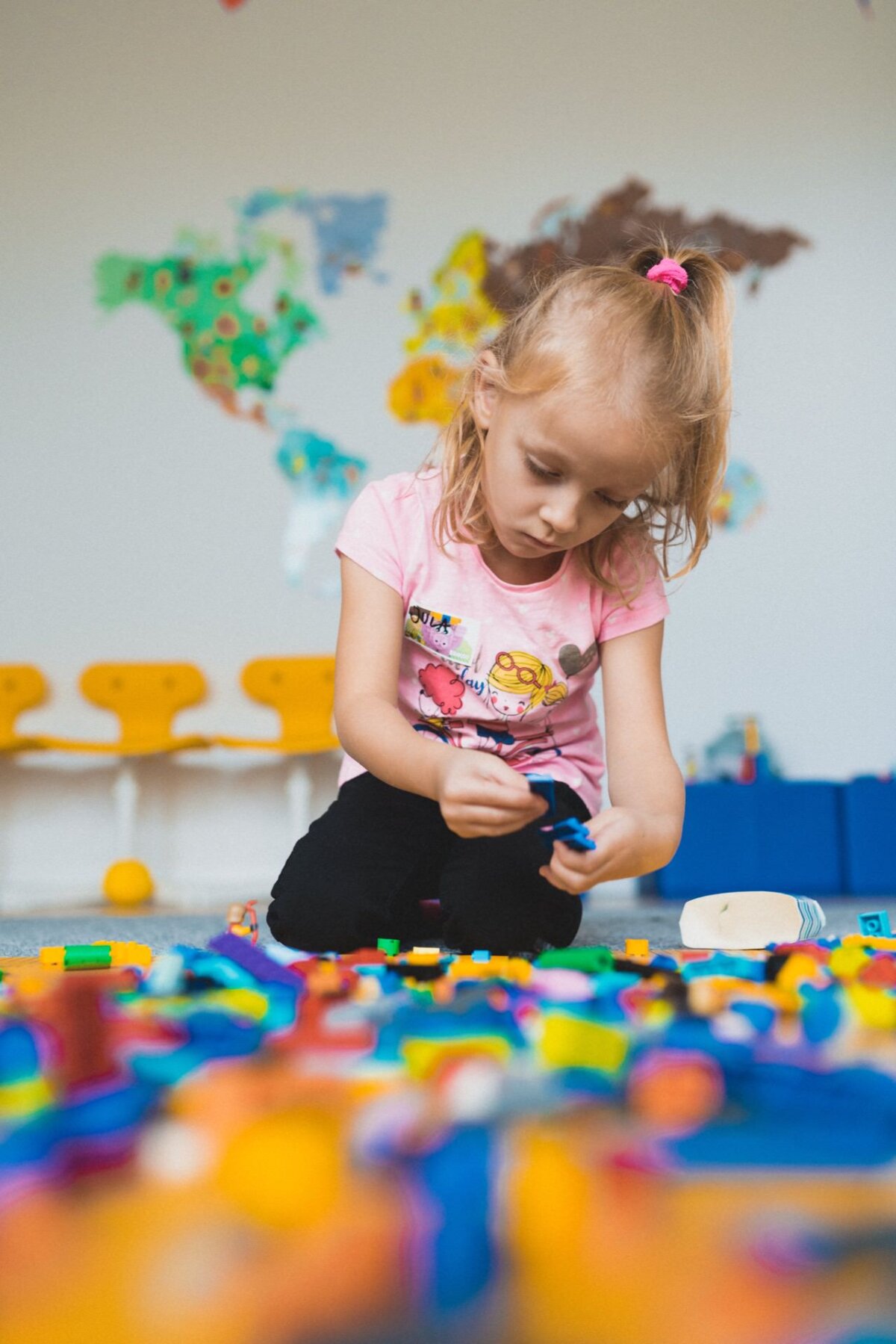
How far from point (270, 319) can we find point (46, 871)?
1492 mm

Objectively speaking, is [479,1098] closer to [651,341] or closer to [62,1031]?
[62,1031]

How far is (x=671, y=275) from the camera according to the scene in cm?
98

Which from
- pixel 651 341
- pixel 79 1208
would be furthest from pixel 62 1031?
pixel 651 341

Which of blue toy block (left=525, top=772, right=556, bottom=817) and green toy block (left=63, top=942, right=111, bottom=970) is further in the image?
green toy block (left=63, top=942, right=111, bottom=970)

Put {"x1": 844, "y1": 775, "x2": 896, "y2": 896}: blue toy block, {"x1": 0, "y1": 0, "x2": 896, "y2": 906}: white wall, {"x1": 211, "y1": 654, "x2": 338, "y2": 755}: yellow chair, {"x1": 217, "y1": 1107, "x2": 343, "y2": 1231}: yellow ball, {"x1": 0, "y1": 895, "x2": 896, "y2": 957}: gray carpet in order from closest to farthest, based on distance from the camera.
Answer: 1. {"x1": 217, "y1": 1107, "x2": 343, "y2": 1231}: yellow ball
2. {"x1": 0, "y1": 895, "x2": 896, "y2": 957}: gray carpet
3. {"x1": 844, "y1": 775, "x2": 896, "y2": 896}: blue toy block
4. {"x1": 211, "y1": 654, "x2": 338, "y2": 755}: yellow chair
5. {"x1": 0, "y1": 0, "x2": 896, "y2": 906}: white wall

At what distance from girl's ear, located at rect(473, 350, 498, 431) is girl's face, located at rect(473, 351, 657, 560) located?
0.12 ft

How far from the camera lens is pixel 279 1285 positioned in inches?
11.4

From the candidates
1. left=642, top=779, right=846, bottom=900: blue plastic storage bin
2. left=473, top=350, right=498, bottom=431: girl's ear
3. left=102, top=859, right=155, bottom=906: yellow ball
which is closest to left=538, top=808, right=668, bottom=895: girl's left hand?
left=473, top=350, right=498, bottom=431: girl's ear

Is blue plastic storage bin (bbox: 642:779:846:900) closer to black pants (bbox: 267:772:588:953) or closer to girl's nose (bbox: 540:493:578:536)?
black pants (bbox: 267:772:588:953)

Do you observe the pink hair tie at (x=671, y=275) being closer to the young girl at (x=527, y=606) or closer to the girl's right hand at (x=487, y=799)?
the young girl at (x=527, y=606)

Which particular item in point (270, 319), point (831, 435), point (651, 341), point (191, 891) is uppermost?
point (270, 319)

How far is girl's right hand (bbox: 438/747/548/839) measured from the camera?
698mm

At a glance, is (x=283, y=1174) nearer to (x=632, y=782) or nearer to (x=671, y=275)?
(x=632, y=782)

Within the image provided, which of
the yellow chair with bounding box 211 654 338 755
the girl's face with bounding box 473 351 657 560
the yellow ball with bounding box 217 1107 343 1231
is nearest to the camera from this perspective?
the yellow ball with bounding box 217 1107 343 1231
